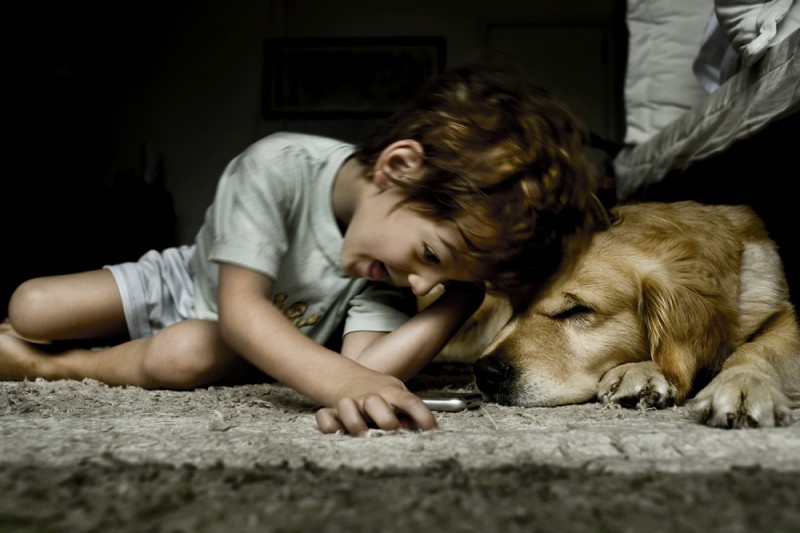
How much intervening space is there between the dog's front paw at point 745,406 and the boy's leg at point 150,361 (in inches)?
35.8

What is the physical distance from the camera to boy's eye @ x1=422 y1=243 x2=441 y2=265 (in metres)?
1.10

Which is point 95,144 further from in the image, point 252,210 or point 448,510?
point 448,510

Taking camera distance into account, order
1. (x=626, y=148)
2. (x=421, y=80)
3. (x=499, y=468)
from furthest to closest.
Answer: (x=421, y=80)
(x=626, y=148)
(x=499, y=468)

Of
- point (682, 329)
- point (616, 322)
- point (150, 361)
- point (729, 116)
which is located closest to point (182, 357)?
point (150, 361)

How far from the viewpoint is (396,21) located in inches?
177

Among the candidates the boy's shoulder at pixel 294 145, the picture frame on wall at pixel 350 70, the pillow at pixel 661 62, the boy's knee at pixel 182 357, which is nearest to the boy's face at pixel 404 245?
the boy's shoulder at pixel 294 145

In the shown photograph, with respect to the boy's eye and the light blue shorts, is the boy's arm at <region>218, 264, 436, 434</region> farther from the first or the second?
the light blue shorts

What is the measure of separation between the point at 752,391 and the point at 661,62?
69.4 inches

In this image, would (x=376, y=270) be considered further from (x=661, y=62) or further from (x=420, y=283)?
(x=661, y=62)

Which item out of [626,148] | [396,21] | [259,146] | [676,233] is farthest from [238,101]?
[676,233]

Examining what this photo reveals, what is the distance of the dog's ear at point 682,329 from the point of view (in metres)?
1.14

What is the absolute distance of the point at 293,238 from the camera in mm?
1369

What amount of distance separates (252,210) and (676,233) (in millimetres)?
811

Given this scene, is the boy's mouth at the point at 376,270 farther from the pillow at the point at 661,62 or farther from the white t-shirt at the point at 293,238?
the pillow at the point at 661,62
